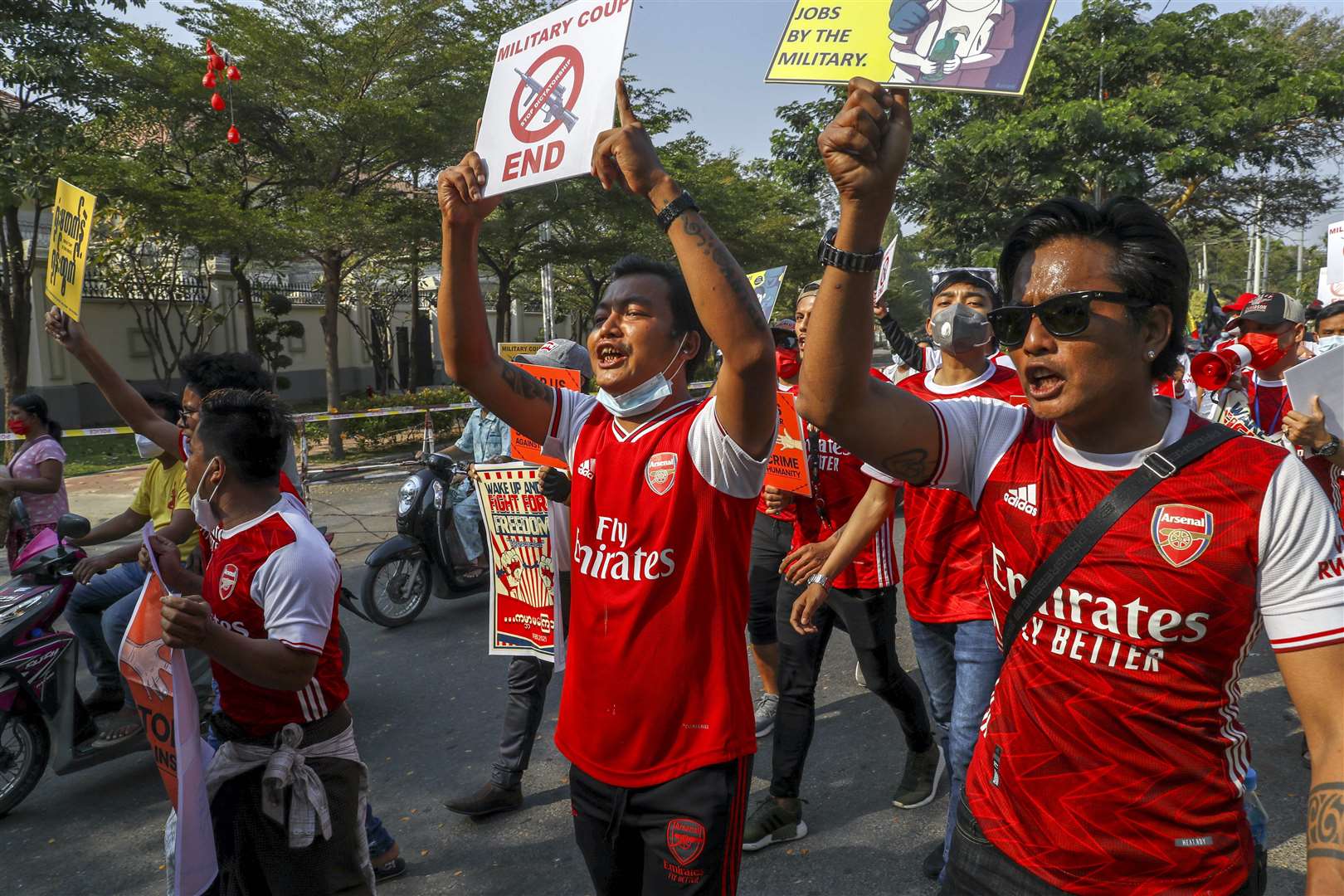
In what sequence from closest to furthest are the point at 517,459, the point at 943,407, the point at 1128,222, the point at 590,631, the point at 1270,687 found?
the point at 1128,222
the point at 943,407
the point at 590,631
the point at 517,459
the point at 1270,687

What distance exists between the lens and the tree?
14.2 m

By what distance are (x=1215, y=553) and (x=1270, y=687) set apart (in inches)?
176

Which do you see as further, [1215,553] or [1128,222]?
[1128,222]

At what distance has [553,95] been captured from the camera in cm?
223

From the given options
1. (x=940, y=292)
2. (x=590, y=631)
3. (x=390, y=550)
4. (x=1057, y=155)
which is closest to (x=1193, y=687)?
(x=590, y=631)

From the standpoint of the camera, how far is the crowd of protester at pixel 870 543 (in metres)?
1.54

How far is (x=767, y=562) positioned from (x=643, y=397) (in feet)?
7.38

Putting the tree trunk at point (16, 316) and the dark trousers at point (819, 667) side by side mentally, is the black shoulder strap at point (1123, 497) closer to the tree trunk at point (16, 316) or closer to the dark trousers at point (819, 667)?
the dark trousers at point (819, 667)

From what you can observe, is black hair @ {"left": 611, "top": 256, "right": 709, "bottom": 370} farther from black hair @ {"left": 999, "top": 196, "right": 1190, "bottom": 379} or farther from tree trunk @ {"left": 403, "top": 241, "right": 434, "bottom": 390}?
tree trunk @ {"left": 403, "top": 241, "right": 434, "bottom": 390}

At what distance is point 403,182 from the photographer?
59.8 ft

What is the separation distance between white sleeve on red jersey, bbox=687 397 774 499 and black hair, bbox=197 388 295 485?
125 cm

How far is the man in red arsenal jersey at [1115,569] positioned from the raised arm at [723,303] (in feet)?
0.95

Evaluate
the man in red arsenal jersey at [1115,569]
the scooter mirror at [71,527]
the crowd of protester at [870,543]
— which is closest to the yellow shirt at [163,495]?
the scooter mirror at [71,527]

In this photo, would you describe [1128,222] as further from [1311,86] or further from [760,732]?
[1311,86]
